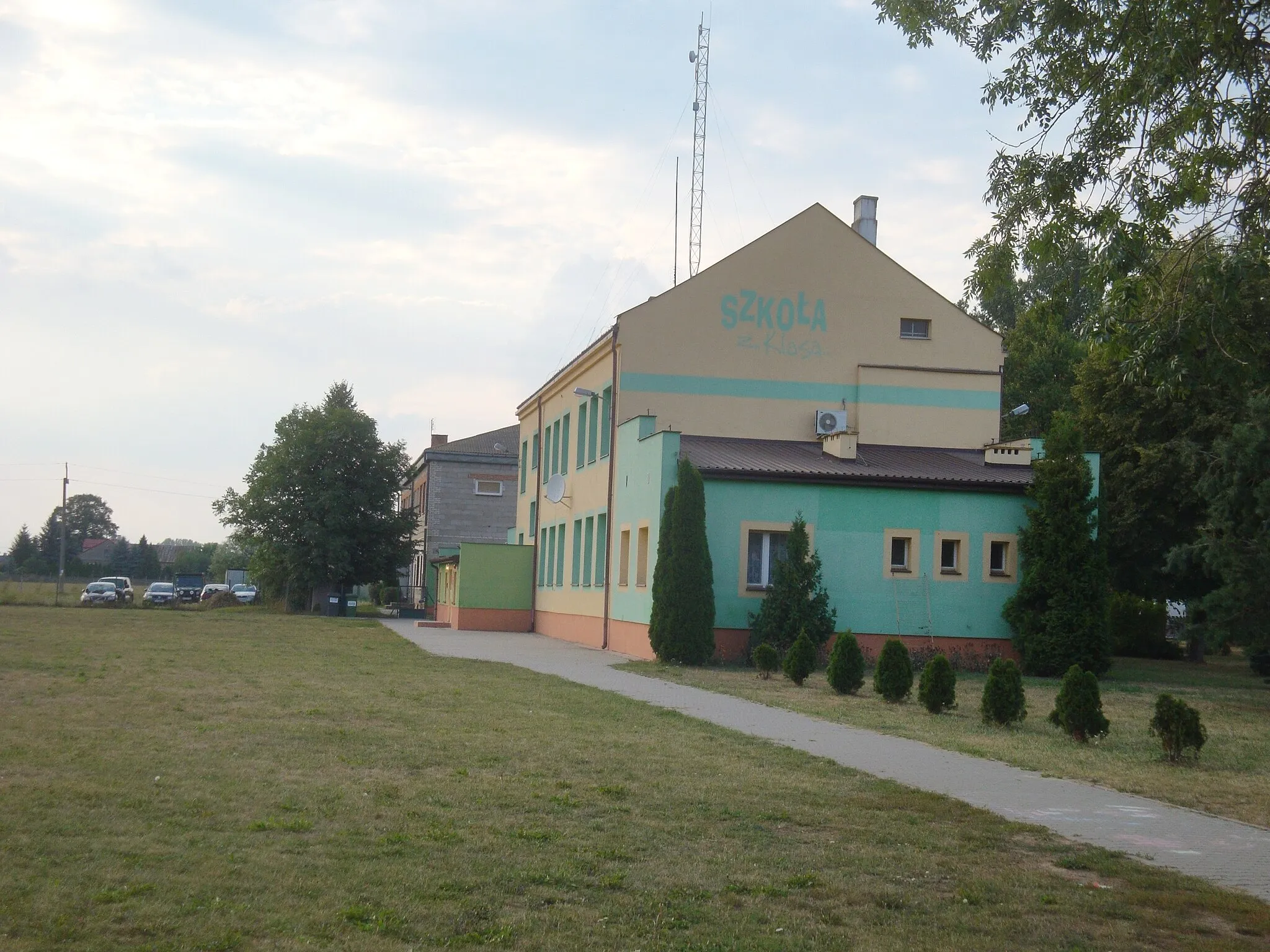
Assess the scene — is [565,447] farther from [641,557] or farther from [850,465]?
[850,465]

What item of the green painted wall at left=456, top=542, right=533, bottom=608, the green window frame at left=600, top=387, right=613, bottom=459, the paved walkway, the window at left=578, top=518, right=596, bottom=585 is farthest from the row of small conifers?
the green painted wall at left=456, top=542, right=533, bottom=608

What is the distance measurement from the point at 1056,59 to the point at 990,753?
6.58 m

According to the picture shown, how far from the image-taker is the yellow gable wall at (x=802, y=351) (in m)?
32.2

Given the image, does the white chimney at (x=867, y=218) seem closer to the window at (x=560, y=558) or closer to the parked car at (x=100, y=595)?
the window at (x=560, y=558)

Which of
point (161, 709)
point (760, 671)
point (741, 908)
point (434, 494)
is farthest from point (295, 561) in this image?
point (741, 908)

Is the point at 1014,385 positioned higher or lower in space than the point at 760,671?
higher

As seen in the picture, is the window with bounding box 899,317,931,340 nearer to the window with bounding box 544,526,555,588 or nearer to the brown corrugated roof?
the brown corrugated roof

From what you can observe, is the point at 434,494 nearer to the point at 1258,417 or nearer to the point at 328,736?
the point at 1258,417

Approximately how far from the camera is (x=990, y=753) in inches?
516

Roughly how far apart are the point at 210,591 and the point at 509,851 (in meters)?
79.1

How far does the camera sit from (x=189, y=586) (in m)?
79.5

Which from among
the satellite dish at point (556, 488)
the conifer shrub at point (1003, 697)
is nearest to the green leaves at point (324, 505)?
the satellite dish at point (556, 488)

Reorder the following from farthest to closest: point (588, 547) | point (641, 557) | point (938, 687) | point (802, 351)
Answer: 1. point (588, 547)
2. point (802, 351)
3. point (641, 557)
4. point (938, 687)

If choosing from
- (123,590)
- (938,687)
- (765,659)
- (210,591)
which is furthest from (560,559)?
(210,591)
